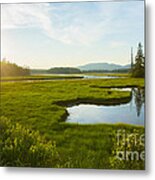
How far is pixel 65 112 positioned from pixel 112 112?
23 cm

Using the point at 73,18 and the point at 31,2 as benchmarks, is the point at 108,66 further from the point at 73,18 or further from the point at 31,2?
the point at 31,2

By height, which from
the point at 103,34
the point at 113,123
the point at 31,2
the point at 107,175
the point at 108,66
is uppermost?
the point at 31,2

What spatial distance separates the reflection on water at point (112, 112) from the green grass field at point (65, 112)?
0.08 feet

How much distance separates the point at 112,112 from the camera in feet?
7.88

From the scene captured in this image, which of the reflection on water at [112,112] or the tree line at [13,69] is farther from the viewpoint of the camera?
the tree line at [13,69]

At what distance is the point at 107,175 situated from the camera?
7.90ft

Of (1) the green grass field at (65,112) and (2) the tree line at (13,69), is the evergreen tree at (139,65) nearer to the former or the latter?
(1) the green grass field at (65,112)

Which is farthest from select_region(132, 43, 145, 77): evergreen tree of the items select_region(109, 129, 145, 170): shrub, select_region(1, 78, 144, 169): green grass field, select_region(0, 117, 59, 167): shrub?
select_region(0, 117, 59, 167): shrub

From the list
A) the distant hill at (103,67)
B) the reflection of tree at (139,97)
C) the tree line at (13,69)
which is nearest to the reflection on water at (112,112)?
the reflection of tree at (139,97)

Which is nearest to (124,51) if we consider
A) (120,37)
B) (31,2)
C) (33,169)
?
(120,37)

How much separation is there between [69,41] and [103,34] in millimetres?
169

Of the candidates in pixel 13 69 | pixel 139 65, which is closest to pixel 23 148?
pixel 13 69

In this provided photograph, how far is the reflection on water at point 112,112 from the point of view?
93.2 inches

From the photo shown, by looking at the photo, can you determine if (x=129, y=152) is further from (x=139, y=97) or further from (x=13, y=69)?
(x=13, y=69)
